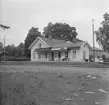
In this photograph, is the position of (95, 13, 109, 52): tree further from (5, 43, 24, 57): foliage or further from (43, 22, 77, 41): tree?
(5, 43, 24, 57): foliage

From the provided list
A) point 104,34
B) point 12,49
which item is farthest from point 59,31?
point 12,49

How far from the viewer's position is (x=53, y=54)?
3600cm

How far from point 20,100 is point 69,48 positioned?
29318mm

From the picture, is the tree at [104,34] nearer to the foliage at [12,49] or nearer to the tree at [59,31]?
the tree at [59,31]

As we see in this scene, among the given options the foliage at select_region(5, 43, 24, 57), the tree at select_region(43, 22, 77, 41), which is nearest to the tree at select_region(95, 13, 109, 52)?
the tree at select_region(43, 22, 77, 41)

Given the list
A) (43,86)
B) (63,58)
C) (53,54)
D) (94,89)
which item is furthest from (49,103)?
(53,54)

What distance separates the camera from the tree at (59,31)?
138 feet

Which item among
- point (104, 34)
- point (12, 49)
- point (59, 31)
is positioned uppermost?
point (59, 31)

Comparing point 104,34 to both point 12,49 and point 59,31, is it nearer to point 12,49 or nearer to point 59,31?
point 59,31

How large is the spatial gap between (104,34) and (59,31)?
11.0 metres

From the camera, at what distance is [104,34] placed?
42.6m

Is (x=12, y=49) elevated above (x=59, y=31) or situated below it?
below

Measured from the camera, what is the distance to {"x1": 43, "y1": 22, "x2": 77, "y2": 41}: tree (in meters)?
41.9

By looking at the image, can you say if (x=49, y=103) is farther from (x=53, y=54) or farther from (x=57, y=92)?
(x=53, y=54)
